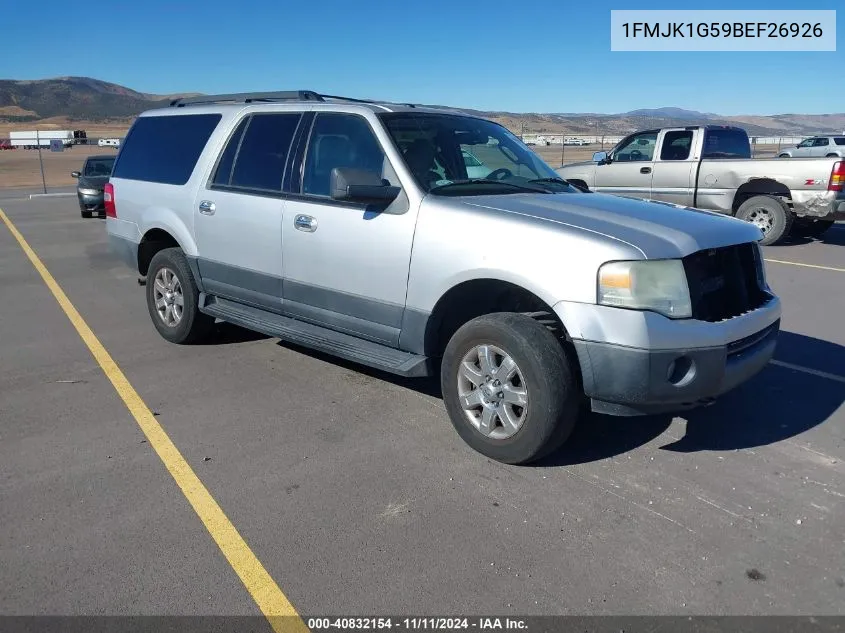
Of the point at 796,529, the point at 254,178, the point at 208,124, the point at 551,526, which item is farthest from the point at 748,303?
the point at 208,124

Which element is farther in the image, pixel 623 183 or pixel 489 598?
pixel 623 183

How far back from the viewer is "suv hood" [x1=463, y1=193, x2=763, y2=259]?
11.8 feet

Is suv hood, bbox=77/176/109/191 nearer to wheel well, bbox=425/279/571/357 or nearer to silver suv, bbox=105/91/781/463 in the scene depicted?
silver suv, bbox=105/91/781/463

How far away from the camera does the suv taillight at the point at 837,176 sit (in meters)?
10.5

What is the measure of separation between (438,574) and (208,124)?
13.9 feet

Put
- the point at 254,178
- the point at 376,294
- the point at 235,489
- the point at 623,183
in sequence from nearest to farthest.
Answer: the point at 235,489, the point at 376,294, the point at 254,178, the point at 623,183

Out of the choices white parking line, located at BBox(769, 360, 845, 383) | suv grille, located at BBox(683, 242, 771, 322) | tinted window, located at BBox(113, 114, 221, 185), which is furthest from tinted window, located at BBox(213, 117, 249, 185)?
white parking line, located at BBox(769, 360, 845, 383)

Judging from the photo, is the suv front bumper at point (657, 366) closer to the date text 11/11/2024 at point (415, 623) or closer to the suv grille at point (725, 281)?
the suv grille at point (725, 281)

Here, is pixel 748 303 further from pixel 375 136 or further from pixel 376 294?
pixel 375 136

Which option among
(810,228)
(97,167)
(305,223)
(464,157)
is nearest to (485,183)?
(464,157)

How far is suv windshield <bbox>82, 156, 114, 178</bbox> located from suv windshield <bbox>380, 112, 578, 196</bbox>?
14999 millimetres

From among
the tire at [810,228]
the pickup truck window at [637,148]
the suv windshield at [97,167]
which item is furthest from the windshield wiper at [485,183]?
the suv windshield at [97,167]

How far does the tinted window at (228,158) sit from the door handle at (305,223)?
0.95 meters

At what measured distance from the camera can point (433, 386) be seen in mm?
5188
